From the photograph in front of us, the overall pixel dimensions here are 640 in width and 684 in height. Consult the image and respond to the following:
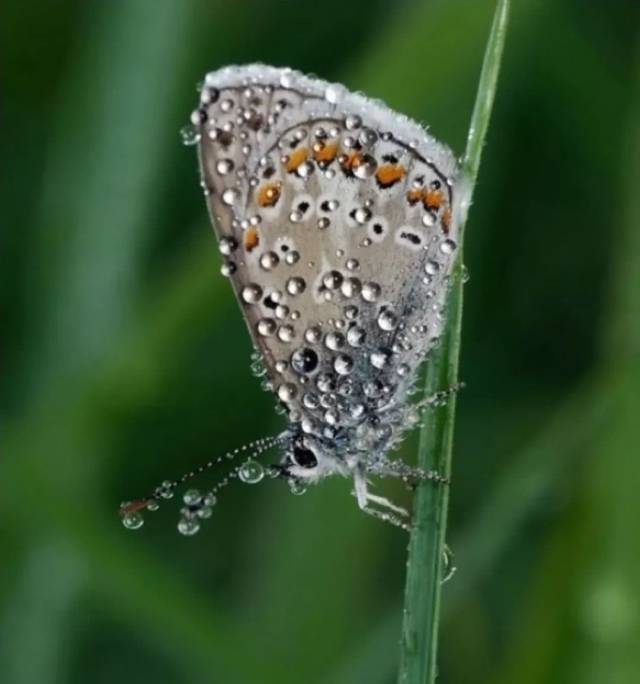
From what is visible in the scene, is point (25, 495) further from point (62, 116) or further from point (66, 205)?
point (62, 116)

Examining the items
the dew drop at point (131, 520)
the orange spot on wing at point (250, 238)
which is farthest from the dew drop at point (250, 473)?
the orange spot on wing at point (250, 238)

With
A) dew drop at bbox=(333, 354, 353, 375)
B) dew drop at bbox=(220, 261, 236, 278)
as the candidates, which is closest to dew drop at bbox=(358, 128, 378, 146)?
dew drop at bbox=(220, 261, 236, 278)

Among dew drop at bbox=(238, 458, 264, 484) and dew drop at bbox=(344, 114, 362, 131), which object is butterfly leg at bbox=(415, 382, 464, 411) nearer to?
dew drop at bbox=(238, 458, 264, 484)

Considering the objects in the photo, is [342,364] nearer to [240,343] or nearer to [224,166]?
[224,166]

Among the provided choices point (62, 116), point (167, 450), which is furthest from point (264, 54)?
point (167, 450)

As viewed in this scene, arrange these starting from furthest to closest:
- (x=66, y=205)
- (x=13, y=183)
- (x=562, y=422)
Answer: (x=13, y=183), (x=66, y=205), (x=562, y=422)

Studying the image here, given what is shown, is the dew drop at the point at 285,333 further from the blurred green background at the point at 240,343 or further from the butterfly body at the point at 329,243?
the blurred green background at the point at 240,343
